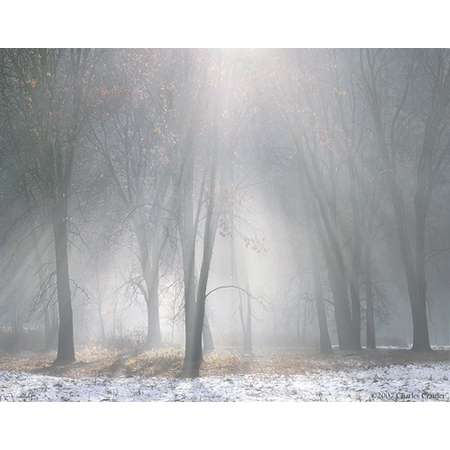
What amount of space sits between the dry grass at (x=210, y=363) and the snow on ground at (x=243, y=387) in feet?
3.05

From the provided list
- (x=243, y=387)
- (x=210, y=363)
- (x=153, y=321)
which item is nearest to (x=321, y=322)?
(x=210, y=363)

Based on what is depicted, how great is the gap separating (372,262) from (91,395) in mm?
15287

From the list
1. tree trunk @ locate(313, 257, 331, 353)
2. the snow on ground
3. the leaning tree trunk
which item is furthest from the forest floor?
tree trunk @ locate(313, 257, 331, 353)

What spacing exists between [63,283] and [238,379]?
6129 mm

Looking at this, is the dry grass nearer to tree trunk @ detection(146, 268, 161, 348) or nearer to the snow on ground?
the snow on ground

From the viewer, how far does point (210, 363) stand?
1603 cm

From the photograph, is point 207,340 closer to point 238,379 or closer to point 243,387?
point 238,379

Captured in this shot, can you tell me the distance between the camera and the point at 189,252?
53.5ft

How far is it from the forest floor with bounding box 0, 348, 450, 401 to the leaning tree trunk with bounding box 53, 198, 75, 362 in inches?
20.2

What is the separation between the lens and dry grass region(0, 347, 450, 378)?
50.3 feet

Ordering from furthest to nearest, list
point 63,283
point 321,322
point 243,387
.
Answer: point 321,322, point 63,283, point 243,387

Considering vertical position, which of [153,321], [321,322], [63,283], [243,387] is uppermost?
[63,283]
